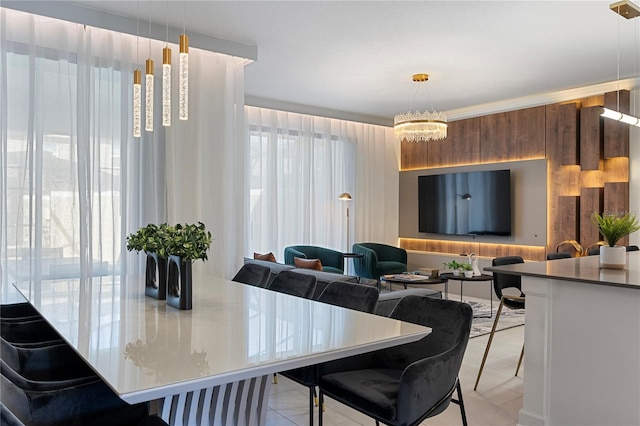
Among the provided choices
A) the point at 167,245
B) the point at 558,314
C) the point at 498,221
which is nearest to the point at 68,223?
the point at 167,245

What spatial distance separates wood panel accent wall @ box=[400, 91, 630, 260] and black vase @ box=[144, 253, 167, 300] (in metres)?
5.73

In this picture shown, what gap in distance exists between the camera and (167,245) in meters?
2.40

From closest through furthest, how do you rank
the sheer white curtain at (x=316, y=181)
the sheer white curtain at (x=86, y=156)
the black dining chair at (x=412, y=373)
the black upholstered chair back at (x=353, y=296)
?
the black dining chair at (x=412, y=373) < the black upholstered chair back at (x=353, y=296) < the sheer white curtain at (x=86, y=156) < the sheer white curtain at (x=316, y=181)

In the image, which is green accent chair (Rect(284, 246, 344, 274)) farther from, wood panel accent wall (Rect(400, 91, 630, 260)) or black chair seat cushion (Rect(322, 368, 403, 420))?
black chair seat cushion (Rect(322, 368, 403, 420))

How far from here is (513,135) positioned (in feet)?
23.8

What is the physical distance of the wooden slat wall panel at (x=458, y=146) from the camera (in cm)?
777

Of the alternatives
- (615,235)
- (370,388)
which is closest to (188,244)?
(370,388)

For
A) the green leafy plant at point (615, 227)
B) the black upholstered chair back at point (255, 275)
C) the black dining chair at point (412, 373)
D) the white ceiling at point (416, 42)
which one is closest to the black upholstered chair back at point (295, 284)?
the black upholstered chair back at point (255, 275)

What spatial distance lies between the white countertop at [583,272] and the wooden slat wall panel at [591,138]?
333 cm

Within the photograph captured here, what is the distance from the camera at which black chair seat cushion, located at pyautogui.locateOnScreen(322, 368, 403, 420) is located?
194 cm

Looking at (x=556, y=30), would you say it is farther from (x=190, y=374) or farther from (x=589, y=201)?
(x=190, y=374)

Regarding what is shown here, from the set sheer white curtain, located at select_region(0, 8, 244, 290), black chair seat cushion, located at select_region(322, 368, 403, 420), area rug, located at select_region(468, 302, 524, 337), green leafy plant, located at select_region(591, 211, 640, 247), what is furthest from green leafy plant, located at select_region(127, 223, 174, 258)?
area rug, located at select_region(468, 302, 524, 337)

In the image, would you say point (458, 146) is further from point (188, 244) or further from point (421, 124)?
point (188, 244)

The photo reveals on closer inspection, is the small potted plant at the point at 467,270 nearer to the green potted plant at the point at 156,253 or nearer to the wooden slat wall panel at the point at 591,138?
the wooden slat wall panel at the point at 591,138
